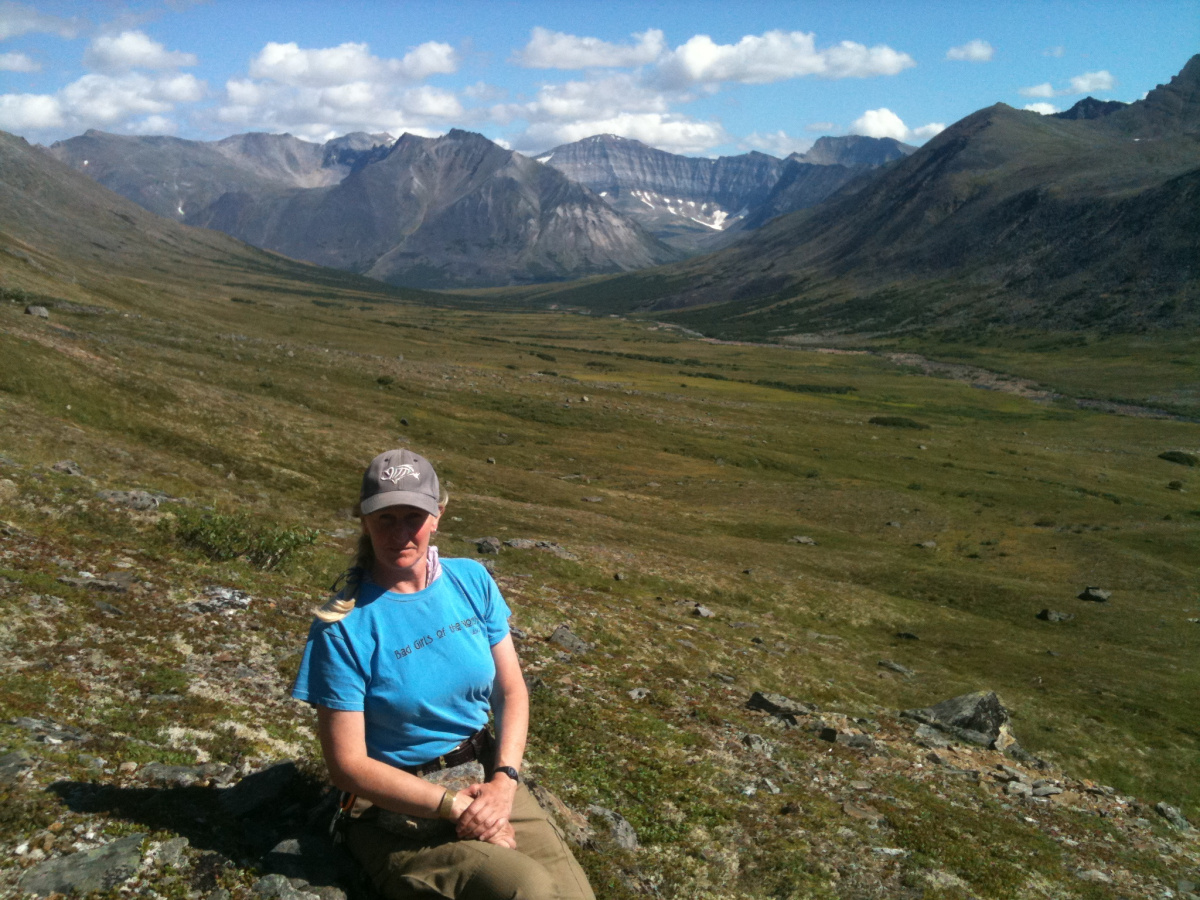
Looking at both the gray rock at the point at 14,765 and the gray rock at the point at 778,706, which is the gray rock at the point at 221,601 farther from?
the gray rock at the point at 778,706

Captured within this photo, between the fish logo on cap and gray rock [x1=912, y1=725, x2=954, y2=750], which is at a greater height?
the fish logo on cap

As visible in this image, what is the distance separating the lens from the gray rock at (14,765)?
7.75m

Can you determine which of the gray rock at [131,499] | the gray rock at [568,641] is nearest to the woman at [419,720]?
the gray rock at [568,641]

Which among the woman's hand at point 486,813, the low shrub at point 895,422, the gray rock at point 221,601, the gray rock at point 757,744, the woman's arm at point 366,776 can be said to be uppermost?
the woman's arm at point 366,776

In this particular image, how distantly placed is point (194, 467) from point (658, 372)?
135178 millimetres

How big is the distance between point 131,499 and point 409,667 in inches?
811

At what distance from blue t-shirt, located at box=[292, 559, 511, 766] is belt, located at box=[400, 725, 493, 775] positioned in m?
0.10

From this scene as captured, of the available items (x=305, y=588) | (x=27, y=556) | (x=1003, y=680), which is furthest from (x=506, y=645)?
(x=1003, y=680)

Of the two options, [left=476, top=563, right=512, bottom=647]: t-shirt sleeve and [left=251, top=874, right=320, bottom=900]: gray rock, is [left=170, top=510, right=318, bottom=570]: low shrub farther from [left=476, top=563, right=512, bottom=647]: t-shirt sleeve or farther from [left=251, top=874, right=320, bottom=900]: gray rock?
[left=476, top=563, right=512, bottom=647]: t-shirt sleeve

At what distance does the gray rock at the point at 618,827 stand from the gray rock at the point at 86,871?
20.1ft

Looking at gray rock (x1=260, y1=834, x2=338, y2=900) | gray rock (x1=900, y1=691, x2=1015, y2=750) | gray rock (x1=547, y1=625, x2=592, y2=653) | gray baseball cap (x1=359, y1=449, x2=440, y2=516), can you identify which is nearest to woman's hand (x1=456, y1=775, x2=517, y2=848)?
gray rock (x1=260, y1=834, x2=338, y2=900)

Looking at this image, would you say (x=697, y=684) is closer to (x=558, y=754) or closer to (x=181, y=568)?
(x=558, y=754)

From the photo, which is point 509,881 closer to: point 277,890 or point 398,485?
point 277,890

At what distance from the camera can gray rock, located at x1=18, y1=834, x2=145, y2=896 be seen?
6.63 meters
